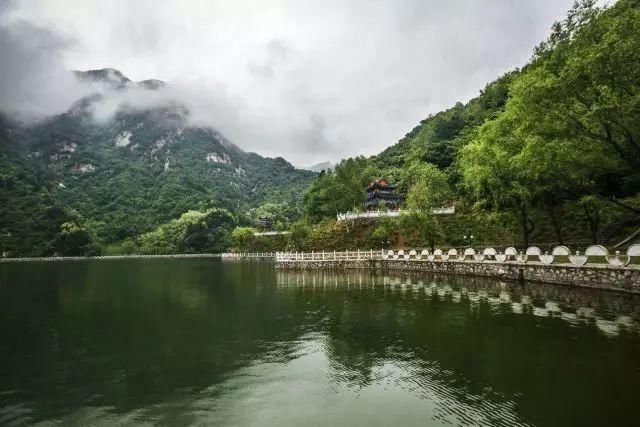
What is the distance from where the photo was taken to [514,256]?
3148cm

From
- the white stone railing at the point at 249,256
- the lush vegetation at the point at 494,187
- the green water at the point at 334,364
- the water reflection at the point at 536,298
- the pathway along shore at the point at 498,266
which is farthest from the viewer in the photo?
the white stone railing at the point at 249,256

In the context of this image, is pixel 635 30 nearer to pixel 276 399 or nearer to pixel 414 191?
pixel 276 399

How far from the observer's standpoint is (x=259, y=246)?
324ft

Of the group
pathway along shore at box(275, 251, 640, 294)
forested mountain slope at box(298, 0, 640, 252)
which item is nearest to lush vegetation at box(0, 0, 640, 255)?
forested mountain slope at box(298, 0, 640, 252)

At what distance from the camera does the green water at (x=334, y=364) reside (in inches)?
333

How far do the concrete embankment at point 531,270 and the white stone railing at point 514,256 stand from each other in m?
0.39

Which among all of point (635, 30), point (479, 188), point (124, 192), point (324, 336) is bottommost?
point (324, 336)

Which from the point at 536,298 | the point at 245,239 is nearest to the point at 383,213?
the point at 245,239

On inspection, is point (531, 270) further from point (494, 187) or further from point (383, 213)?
point (383, 213)

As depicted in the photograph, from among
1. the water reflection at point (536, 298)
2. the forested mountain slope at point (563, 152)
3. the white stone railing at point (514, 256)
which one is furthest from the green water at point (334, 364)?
the forested mountain slope at point (563, 152)

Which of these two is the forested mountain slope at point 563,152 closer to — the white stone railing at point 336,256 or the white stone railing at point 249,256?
the white stone railing at point 336,256

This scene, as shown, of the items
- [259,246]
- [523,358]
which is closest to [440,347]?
[523,358]

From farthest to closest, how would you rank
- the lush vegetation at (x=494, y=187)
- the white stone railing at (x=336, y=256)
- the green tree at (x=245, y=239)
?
1. the green tree at (x=245, y=239)
2. the white stone railing at (x=336, y=256)
3. the lush vegetation at (x=494, y=187)

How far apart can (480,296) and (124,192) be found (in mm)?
186863
